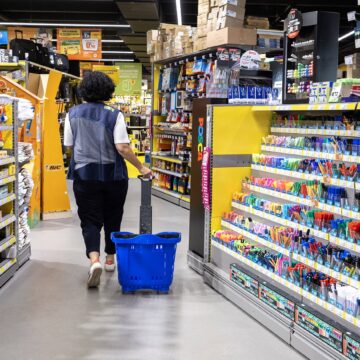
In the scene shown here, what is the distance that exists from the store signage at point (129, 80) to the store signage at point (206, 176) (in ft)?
71.4

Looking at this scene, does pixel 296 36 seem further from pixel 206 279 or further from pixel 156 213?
pixel 156 213

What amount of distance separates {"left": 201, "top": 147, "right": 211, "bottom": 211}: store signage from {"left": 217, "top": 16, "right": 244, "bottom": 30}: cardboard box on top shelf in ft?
10.9

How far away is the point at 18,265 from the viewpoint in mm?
5441

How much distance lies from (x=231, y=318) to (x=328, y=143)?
4.74 ft

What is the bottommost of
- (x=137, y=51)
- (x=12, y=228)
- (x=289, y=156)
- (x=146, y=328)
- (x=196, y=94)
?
(x=146, y=328)

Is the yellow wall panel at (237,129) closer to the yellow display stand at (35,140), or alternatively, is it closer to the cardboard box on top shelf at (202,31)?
the yellow display stand at (35,140)

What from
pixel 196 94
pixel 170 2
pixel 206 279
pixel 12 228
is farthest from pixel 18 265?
pixel 170 2

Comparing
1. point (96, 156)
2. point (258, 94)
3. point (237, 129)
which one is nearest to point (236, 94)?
point (258, 94)

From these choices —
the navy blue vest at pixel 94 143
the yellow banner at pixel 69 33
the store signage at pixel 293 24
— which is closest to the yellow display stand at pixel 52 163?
the navy blue vest at pixel 94 143

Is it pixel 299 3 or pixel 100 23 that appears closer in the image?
pixel 299 3

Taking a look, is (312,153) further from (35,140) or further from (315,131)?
(35,140)

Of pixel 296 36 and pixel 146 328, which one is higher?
pixel 296 36

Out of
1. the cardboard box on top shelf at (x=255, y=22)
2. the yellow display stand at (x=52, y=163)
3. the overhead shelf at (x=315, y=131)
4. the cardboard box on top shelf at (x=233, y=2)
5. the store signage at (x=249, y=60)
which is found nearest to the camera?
the overhead shelf at (x=315, y=131)

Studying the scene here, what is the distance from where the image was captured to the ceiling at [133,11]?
16.2 metres
